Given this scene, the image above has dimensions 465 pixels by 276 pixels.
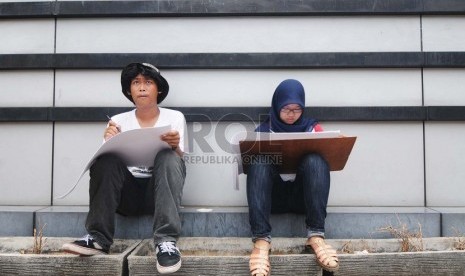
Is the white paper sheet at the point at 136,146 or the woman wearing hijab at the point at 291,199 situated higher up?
the white paper sheet at the point at 136,146

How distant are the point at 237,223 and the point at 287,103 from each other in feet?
2.99

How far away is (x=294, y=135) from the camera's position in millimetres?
2334

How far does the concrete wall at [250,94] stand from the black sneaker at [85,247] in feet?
3.55

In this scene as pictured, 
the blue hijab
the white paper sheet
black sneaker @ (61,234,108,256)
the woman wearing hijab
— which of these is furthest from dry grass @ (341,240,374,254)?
black sneaker @ (61,234,108,256)

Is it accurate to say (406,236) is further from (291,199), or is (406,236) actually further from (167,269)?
(167,269)

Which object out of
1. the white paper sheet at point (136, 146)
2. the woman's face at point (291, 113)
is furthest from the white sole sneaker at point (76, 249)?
the woman's face at point (291, 113)

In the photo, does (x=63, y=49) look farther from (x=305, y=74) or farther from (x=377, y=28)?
(x=377, y=28)

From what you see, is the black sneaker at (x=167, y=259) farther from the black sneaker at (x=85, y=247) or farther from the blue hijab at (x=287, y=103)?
the blue hijab at (x=287, y=103)

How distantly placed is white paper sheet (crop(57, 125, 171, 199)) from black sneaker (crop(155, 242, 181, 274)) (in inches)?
24.1

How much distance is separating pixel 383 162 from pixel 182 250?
5.74ft

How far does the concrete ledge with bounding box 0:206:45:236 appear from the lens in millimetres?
2928

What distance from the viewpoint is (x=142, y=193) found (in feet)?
8.89

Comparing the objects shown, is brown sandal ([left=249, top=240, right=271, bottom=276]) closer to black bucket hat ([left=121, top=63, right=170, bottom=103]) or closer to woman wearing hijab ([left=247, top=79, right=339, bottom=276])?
woman wearing hijab ([left=247, top=79, right=339, bottom=276])

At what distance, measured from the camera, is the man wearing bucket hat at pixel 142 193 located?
224 cm
